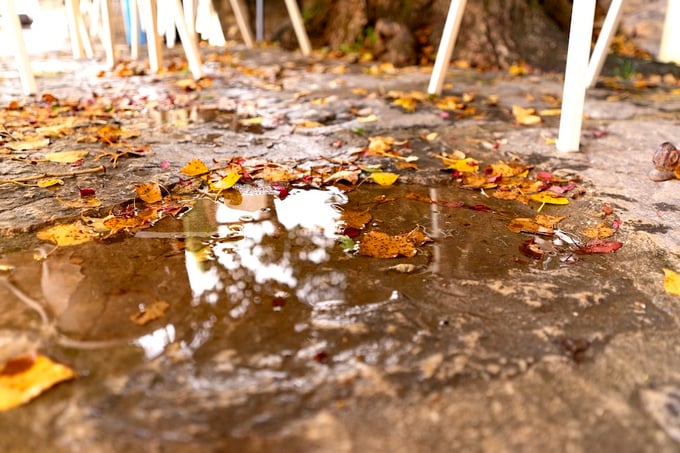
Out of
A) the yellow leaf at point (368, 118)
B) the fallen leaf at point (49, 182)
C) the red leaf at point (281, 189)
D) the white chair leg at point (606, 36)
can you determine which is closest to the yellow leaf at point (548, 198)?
the red leaf at point (281, 189)

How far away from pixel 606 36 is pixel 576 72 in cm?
114

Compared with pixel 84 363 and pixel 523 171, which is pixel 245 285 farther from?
pixel 523 171

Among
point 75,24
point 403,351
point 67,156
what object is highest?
point 75,24

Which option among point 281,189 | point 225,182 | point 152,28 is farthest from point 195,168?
point 152,28

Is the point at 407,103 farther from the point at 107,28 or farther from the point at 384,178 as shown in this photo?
the point at 107,28

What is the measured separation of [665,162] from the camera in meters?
1.65

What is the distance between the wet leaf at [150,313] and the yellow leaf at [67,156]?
1004 millimetres

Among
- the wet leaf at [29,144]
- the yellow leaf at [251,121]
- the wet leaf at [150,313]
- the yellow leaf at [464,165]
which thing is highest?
the yellow leaf at [251,121]

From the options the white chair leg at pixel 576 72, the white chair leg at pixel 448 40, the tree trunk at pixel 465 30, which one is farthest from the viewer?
the tree trunk at pixel 465 30

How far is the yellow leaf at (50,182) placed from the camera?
1.56m

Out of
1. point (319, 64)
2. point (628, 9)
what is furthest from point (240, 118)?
point (628, 9)

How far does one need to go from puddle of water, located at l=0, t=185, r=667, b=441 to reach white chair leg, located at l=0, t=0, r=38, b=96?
174 centimetres

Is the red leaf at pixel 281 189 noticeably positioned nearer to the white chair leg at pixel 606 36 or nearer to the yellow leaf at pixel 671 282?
the yellow leaf at pixel 671 282

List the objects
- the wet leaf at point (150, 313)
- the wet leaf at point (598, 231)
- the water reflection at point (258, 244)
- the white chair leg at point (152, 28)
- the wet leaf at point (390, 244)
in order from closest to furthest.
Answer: the wet leaf at point (150, 313) < the water reflection at point (258, 244) < the wet leaf at point (390, 244) < the wet leaf at point (598, 231) < the white chair leg at point (152, 28)
